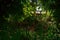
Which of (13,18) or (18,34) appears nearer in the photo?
(18,34)

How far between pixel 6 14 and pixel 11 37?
0.99m

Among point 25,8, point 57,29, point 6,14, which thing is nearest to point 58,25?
point 57,29

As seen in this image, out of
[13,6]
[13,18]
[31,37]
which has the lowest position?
[31,37]

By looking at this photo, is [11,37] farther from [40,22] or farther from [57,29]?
[40,22]

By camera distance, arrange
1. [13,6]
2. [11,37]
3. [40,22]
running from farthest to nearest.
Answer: [40,22] → [13,6] → [11,37]

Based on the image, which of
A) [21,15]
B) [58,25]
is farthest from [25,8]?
[58,25]

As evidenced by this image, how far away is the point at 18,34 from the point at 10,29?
2.02ft

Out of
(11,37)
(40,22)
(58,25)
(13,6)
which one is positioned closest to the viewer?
(11,37)

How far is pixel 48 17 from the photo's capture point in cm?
774

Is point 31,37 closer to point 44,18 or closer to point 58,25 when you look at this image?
point 58,25

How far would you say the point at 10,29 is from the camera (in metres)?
5.98

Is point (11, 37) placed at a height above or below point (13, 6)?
below

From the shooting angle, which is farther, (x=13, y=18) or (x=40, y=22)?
(x=40, y=22)

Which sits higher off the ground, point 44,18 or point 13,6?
point 13,6
